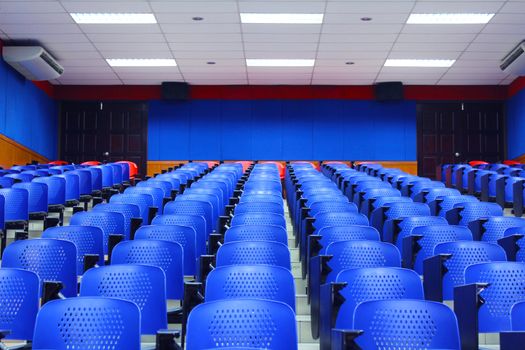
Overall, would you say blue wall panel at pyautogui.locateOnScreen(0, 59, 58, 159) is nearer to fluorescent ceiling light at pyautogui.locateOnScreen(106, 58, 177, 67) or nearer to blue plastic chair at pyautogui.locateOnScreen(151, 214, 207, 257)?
fluorescent ceiling light at pyautogui.locateOnScreen(106, 58, 177, 67)

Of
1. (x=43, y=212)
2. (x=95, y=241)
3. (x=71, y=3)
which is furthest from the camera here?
(x=71, y=3)

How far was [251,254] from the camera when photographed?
392 cm

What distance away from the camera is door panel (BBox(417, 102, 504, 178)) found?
16.7 m

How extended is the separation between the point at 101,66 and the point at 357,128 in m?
6.25

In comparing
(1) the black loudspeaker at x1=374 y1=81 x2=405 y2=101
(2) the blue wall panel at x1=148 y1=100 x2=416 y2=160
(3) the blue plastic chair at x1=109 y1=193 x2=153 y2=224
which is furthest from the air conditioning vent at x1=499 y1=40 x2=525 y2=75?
(3) the blue plastic chair at x1=109 y1=193 x2=153 y2=224

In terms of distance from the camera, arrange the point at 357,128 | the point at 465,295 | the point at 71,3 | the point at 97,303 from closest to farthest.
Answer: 1. the point at 97,303
2. the point at 465,295
3. the point at 71,3
4. the point at 357,128

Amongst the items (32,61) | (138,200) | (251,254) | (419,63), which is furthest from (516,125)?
(251,254)

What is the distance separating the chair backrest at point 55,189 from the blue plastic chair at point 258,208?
2.70 m

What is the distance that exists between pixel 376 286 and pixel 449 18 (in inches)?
338

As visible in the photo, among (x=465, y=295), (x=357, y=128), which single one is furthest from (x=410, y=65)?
(x=465, y=295)

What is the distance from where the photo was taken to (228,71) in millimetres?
14930

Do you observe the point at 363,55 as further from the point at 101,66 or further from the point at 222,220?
the point at 222,220

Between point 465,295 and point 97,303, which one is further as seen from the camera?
point 465,295

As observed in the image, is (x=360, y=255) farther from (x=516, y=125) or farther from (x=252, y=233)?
(x=516, y=125)
